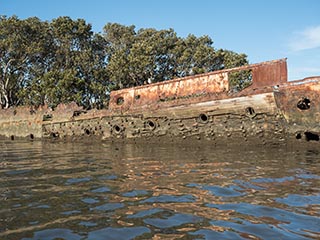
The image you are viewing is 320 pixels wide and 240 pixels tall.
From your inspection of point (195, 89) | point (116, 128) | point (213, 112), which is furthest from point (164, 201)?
point (116, 128)

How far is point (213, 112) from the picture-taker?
714 centimetres

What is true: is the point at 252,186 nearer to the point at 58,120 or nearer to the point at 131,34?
the point at 58,120

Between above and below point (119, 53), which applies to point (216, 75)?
below

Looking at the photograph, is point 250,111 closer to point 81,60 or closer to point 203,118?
point 203,118

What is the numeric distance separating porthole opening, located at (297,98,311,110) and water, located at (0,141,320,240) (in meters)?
1.73

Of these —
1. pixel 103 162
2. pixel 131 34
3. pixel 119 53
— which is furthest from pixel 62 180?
pixel 131 34

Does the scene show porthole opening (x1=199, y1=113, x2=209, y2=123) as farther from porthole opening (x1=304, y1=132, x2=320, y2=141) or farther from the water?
the water

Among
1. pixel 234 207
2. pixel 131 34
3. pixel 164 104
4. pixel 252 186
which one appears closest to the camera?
pixel 234 207

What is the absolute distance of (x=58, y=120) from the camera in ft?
34.6

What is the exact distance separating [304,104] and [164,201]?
182 inches

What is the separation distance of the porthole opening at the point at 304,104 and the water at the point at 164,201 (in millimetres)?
1728

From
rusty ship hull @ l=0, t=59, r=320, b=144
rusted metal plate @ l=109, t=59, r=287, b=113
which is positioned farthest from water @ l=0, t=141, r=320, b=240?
rusted metal plate @ l=109, t=59, r=287, b=113

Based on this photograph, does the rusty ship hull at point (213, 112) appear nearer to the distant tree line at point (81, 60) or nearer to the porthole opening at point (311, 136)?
the porthole opening at point (311, 136)

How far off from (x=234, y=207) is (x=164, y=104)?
18.2ft
